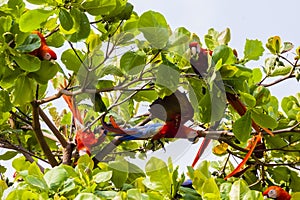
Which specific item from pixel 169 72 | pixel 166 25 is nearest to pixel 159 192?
pixel 169 72

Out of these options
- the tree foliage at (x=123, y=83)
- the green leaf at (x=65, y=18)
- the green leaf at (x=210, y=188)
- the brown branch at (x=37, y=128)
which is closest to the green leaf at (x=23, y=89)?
the tree foliage at (x=123, y=83)

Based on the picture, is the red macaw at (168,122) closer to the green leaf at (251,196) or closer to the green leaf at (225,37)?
the green leaf at (225,37)

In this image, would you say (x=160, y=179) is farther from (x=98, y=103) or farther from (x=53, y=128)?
(x=53, y=128)

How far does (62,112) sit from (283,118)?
80 cm

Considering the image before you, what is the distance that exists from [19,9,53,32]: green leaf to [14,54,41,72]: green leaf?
8 cm

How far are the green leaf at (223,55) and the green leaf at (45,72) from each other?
408 mm

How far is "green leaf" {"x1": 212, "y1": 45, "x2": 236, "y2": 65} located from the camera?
1.10 m

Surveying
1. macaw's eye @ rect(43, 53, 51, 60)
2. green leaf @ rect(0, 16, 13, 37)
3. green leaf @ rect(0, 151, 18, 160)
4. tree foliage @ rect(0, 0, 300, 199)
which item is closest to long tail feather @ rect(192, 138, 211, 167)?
tree foliage @ rect(0, 0, 300, 199)

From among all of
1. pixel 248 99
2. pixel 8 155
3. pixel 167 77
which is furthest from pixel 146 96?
pixel 8 155

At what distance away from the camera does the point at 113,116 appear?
1345 millimetres

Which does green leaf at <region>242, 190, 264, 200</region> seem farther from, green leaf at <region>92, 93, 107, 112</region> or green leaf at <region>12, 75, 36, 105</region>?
green leaf at <region>12, 75, 36, 105</region>

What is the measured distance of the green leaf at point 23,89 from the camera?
1241 millimetres

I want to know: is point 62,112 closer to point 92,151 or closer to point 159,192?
point 92,151

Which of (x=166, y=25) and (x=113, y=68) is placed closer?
(x=166, y=25)
